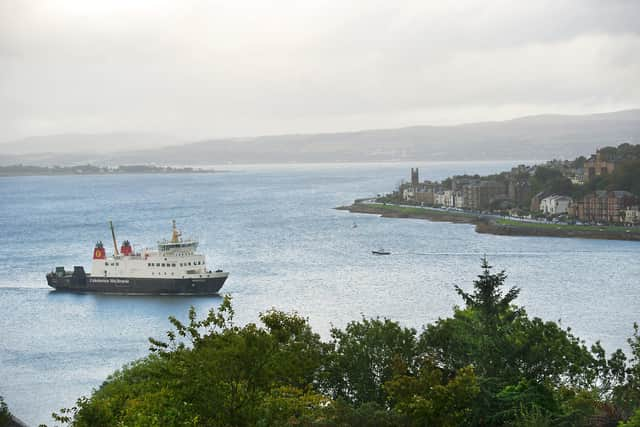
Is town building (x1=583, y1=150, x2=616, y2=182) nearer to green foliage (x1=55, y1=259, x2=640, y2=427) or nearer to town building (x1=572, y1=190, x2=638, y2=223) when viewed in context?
town building (x1=572, y1=190, x2=638, y2=223)

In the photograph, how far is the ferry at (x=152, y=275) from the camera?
111 ft

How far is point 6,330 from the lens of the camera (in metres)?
28.2

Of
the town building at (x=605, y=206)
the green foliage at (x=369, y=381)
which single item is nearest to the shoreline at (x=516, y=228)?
the town building at (x=605, y=206)

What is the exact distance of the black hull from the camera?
33.7m

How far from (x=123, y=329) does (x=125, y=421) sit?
58.6 ft

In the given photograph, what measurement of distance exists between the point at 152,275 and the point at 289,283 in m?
5.08

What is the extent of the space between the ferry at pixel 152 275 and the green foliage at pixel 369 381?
19851 mm

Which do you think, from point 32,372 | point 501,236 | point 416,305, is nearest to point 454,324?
point 32,372

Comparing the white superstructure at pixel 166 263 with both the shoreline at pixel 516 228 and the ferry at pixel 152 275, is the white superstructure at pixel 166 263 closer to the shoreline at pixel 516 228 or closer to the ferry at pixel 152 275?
the ferry at pixel 152 275

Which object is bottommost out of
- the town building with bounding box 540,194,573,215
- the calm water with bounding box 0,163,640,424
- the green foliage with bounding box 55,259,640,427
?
the calm water with bounding box 0,163,640,424

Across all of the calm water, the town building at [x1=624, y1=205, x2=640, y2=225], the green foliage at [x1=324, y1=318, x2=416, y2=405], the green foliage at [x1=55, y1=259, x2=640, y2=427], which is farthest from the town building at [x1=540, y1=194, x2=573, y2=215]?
the green foliage at [x1=324, y1=318, x2=416, y2=405]

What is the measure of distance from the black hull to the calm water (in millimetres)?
507

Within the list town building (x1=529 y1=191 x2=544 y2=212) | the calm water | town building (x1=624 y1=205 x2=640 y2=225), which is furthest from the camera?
town building (x1=529 y1=191 x2=544 y2=212)

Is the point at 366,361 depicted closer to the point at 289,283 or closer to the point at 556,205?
the point at 289,283
